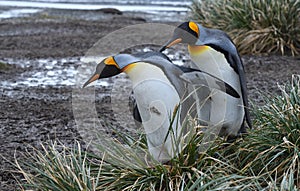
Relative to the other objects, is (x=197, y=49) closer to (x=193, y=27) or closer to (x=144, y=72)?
(x=193, y=27)

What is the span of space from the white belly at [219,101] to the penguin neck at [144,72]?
1.71 ft

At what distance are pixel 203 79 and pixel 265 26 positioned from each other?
598 cm

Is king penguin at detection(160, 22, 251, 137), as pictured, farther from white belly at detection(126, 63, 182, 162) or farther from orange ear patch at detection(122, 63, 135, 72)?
orange ear patch at detection(122, 63, 135, 72)

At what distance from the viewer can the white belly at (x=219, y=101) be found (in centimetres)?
379

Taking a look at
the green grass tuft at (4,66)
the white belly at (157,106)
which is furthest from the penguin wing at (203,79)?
the green grass tuft at (4,66)

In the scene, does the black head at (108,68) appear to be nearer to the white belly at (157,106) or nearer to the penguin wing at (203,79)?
the white belly at (157,106)

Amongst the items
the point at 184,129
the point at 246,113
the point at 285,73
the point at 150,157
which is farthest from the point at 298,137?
the point at 285,73

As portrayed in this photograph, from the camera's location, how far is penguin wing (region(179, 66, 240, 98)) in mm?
3387

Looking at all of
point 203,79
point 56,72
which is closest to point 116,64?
point 203,79

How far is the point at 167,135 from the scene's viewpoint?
3.27 meters

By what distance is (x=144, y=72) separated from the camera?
327cm

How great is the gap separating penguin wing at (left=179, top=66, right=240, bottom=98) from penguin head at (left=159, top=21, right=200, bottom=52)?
309 millimetres

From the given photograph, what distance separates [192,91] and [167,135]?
404mm

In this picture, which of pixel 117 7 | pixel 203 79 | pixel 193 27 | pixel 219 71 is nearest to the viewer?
pixel 203 79
